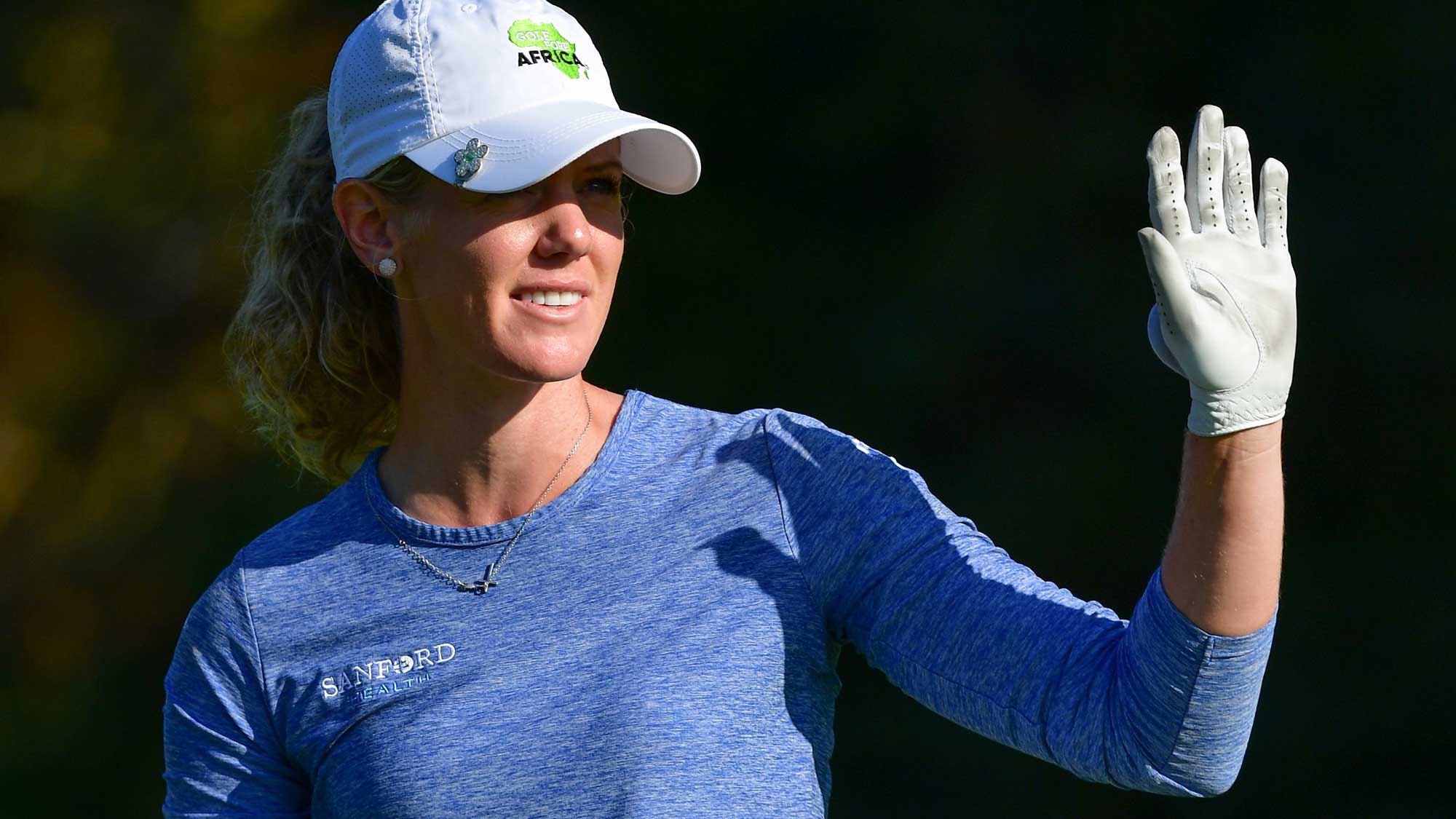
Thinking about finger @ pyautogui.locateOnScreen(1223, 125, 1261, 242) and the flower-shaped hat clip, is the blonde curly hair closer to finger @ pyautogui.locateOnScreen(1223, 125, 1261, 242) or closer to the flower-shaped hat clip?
the flower-shaped hat clip

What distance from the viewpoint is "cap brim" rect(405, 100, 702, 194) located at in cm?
151

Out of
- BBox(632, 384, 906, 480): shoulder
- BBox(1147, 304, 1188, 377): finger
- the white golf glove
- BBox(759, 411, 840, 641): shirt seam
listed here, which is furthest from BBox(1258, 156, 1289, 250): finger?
BBox(759, 411, 840, 641): shirt seam

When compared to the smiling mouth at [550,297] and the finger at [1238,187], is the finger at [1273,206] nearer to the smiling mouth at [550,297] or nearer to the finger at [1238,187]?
the finger at [1238,187]

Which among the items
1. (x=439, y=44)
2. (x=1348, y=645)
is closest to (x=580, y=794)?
(x=439, y=44)

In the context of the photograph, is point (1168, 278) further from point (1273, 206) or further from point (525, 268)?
point (525, 268)

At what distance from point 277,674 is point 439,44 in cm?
66

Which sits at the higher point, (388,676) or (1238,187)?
(1238,187)

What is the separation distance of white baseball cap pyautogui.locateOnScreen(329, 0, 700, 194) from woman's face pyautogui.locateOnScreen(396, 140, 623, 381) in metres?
0.04

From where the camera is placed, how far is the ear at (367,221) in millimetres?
1667

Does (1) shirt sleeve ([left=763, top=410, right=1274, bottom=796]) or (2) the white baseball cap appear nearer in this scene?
(1) shirt sleeve ([left=763, top=410, right=1274, bottom=796])

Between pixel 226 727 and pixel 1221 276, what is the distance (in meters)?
1.06

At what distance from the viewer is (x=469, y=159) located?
1543 millimetres

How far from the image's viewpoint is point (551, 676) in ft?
4.91

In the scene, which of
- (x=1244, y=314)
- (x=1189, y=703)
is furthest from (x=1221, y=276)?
(x=1189, y=703)
